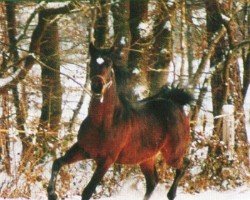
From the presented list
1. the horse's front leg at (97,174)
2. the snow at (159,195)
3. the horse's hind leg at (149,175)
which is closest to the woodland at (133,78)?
the snow at (159,195)

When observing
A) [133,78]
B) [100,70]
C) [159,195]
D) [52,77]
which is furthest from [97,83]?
[52,77]

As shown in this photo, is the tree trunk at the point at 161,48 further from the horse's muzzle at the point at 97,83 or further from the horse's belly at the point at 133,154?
the horse's muzzle at the point at 97,83

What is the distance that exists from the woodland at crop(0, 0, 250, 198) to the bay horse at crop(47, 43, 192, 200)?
2507 mm

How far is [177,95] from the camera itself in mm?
6855

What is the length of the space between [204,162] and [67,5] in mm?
3847

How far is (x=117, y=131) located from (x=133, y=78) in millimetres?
3802

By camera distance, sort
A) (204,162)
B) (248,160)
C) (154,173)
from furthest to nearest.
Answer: (248,160) → (204,162) → (154,173)

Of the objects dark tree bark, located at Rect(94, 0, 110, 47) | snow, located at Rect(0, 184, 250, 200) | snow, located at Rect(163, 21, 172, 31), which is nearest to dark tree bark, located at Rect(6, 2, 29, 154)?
dark tree bark, located at Rect(94, 0, 110, 47)

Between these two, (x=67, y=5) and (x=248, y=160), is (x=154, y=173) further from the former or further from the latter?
(x=248, y=160)

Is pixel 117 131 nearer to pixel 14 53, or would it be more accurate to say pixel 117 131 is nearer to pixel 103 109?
pixel 103 109

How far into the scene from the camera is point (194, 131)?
1127 centimetres

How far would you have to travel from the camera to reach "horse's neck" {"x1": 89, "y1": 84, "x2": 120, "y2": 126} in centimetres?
506

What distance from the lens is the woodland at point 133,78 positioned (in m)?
9.57

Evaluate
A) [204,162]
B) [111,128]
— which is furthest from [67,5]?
[111,128]
